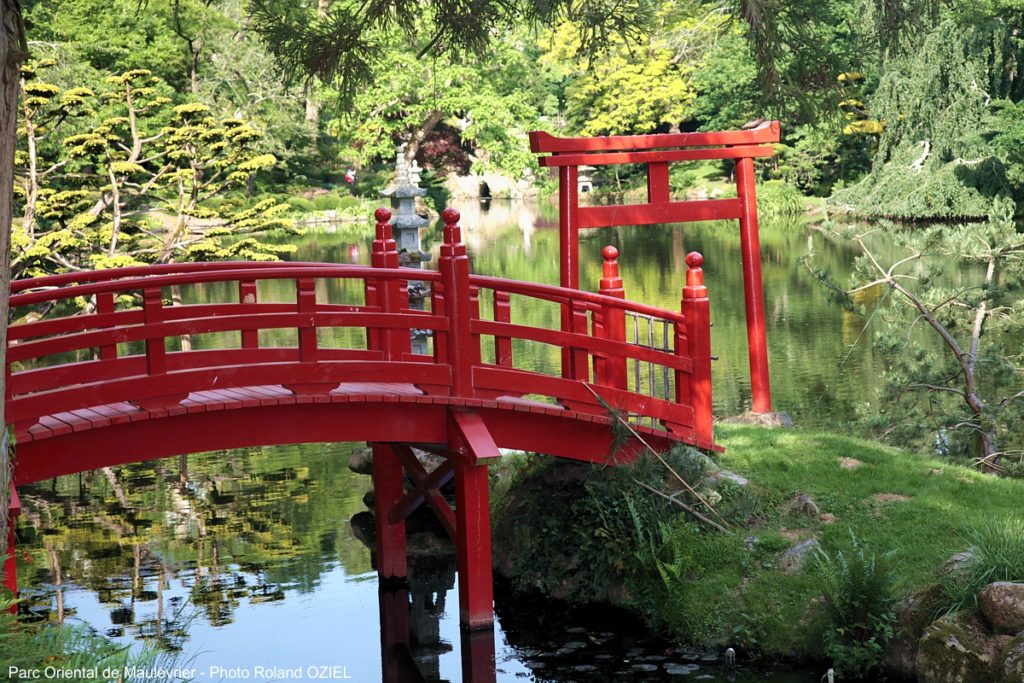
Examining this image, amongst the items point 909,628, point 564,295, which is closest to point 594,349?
point 564,295

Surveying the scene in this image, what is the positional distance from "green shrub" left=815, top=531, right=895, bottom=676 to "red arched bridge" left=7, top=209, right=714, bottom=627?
1.74 meters

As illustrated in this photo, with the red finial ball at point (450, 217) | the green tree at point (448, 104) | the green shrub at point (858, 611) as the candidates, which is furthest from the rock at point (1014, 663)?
the green tree at point (448, 104)

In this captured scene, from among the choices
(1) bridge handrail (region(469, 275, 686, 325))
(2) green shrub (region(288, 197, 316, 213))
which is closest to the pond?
(1) bridge handrail (region(469, 275, 686, 325))

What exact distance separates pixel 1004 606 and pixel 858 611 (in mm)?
922

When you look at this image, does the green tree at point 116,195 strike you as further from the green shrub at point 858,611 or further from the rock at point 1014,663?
the rock at point 1014,663

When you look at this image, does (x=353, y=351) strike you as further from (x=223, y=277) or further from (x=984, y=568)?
(x=984, y=568)

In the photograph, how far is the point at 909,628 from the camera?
6676 millimetres

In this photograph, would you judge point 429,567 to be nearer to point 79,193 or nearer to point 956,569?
point 956,569

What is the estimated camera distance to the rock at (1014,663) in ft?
18.7

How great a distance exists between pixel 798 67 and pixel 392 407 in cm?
415

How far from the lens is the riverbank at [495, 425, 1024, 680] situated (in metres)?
6.89

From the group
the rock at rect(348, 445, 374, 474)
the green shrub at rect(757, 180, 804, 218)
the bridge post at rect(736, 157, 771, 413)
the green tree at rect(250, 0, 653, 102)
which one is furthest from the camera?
the green shrub at rect(757, 180, 804, 218)

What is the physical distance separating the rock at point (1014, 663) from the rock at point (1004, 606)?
0.14 meters

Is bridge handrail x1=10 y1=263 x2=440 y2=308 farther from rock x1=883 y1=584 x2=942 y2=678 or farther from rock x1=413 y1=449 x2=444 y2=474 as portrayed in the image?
rock x1=883 y1=584 x2=942 y2=678
